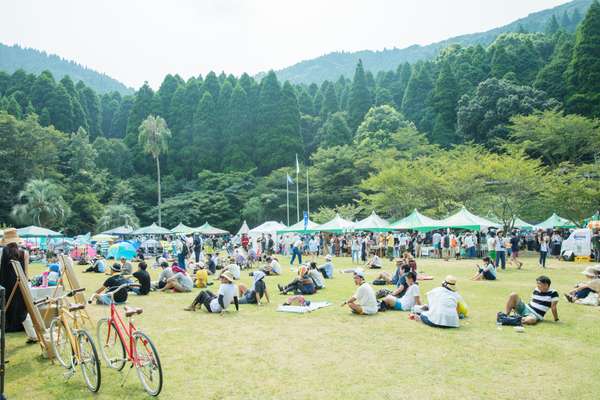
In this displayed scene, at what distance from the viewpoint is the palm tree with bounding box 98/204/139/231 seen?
46.9m

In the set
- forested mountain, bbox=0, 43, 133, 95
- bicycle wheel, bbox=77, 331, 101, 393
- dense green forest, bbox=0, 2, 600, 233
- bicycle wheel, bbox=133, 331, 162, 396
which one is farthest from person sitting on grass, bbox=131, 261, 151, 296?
forested mountain, bbox=0, 43, 133, 95

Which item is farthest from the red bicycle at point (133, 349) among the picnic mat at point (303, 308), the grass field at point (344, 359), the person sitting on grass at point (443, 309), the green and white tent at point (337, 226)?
the green and white tent at point (337, 226)

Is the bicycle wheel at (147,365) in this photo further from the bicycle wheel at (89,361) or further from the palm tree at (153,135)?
the palm tree at (153,135)

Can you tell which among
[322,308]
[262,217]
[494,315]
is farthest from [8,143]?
[494,315]

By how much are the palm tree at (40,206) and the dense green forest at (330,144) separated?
0.42 ft

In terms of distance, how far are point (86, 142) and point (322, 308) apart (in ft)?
165

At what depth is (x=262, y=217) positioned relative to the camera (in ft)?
171

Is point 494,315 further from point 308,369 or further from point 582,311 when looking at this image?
point 308,369

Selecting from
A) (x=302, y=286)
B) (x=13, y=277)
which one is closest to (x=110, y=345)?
(x=13, y=277)

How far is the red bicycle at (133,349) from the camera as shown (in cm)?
485

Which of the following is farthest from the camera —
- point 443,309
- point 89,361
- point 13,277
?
point 443,309

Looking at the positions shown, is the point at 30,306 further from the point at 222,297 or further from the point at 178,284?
the point at 178,284

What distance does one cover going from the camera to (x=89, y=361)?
5.16 m

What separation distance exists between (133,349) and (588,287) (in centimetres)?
1000
